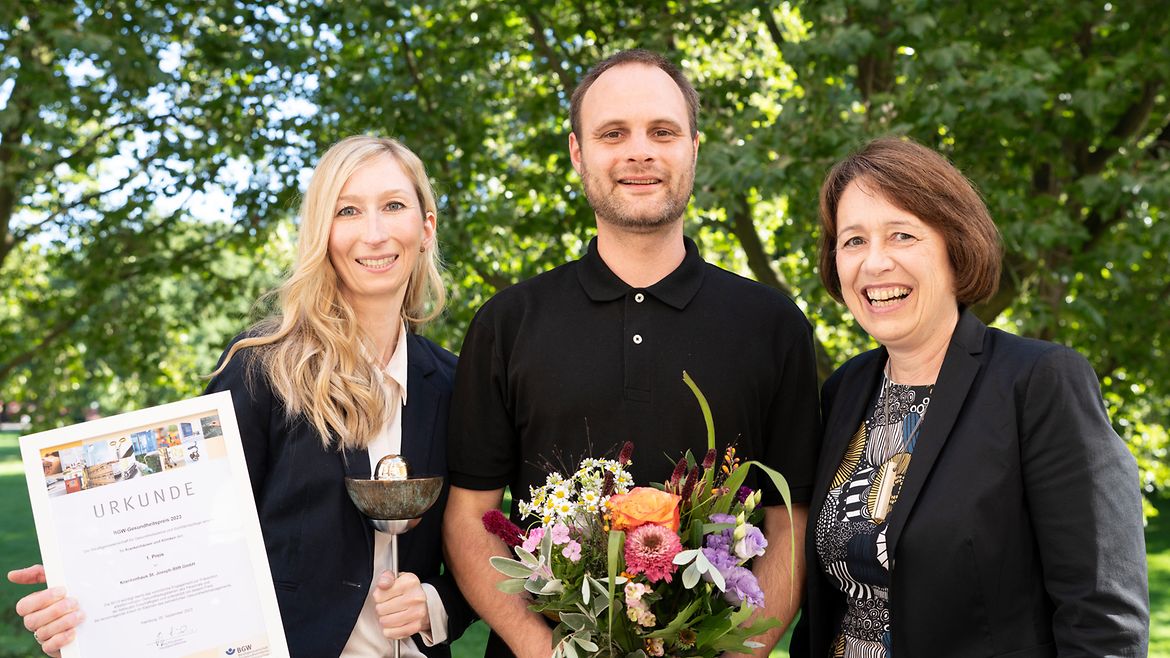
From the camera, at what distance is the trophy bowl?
2781 mm

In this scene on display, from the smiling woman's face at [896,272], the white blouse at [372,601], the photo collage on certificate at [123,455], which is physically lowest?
the white blouse at [372,601]

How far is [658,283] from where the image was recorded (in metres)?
3.32

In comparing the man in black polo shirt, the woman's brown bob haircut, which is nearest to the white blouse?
the man in black polo shirt

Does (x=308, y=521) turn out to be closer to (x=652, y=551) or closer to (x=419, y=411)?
(x=419, y=411)

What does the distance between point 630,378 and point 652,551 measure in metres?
0.83

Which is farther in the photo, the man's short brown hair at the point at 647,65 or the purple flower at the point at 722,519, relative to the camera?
the man's short brown hair at the point at 647,65

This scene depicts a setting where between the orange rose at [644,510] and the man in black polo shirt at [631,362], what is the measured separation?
637mm

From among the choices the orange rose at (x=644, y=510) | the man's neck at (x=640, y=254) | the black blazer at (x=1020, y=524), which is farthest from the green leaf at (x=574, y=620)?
the man's neck at (x=640, y=254)

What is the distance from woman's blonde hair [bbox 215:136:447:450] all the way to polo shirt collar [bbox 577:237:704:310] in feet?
1.95

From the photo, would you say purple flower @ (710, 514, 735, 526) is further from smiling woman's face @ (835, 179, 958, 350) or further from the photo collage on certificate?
the photo collage on certificate

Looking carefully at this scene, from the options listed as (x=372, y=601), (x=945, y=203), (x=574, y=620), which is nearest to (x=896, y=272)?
(x=945, y=203)

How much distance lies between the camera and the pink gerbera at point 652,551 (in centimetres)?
241
